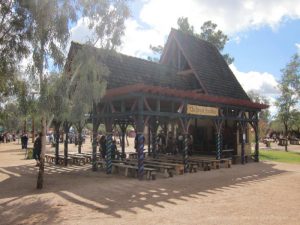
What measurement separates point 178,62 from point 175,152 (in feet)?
21.0

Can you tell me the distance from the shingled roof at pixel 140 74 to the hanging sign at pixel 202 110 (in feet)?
11.9

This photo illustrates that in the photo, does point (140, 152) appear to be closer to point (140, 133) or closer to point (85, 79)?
point (140, 133)

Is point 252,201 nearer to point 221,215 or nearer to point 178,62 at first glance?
point 221,215

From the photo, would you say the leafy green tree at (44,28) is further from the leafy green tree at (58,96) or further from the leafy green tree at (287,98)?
the leafy green tree at (287,98)

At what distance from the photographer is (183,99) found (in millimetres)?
15367

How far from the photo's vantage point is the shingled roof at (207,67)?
2170 cm

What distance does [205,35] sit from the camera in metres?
37.7

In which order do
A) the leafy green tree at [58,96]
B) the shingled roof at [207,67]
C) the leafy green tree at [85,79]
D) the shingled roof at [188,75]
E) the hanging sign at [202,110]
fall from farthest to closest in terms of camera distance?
the shingled roof at [207,67] → the shingled roof at [188,75] → the hanging sign at [202,110] → the leafy green tree at [85,79] → the leafy green tree at [58,96]

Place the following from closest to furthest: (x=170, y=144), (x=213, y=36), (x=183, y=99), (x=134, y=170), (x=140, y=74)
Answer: (x=134, y=170)
(x=183, y=99)
(x=140, y=74)
(x=170, y=144)
(x=213, y=36)

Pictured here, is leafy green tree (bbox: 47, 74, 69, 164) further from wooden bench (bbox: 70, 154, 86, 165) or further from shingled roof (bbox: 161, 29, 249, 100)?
shingled roof (bbox: 161, 29, 249, 100)

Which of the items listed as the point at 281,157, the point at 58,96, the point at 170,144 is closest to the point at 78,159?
the point at 170,144

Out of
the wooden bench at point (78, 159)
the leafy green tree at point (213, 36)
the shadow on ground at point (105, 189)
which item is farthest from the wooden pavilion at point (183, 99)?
the leafy green tree at point (213, 36)

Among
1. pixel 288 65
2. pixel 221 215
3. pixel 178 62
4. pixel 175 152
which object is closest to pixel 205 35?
pixel 288 65

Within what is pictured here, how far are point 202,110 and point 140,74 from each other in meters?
4.58
